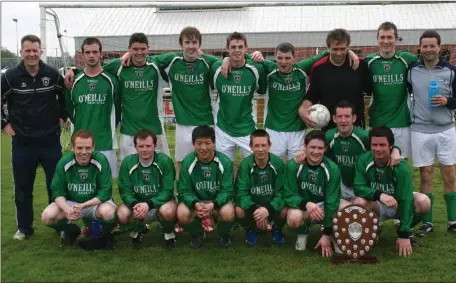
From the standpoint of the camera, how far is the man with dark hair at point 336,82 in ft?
15.2

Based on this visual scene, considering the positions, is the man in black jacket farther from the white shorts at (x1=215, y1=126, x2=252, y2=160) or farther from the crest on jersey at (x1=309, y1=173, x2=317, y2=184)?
the crest on jersey at (x1=309, y1=173, x2=317, y2=184)

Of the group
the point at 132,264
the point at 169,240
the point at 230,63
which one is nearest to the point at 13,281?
the point at 132,264

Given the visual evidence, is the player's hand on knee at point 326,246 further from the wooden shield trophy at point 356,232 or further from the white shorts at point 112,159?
the white shorts at point 112,159

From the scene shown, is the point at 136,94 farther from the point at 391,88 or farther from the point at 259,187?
the point at 391,88

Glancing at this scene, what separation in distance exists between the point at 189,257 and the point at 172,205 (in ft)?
1.55

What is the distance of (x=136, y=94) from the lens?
4.95m

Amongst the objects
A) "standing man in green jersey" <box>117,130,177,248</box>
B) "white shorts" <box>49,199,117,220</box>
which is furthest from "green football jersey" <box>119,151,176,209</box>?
"white shorts" <box>49,199,117,220</box>

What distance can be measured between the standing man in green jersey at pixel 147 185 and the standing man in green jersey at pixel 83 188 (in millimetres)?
132

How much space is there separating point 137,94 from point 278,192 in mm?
1688

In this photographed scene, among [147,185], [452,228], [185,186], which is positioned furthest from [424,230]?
[147,185]

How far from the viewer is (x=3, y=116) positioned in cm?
477

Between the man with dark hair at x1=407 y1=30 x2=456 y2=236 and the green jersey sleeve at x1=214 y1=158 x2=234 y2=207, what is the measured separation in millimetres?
1800

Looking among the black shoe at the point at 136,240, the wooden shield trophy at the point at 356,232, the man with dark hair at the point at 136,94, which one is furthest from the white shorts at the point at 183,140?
the wooden shield trophy at the point at 356,232

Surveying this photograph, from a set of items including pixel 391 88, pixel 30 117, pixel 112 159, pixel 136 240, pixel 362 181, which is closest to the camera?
pixel 362 181
